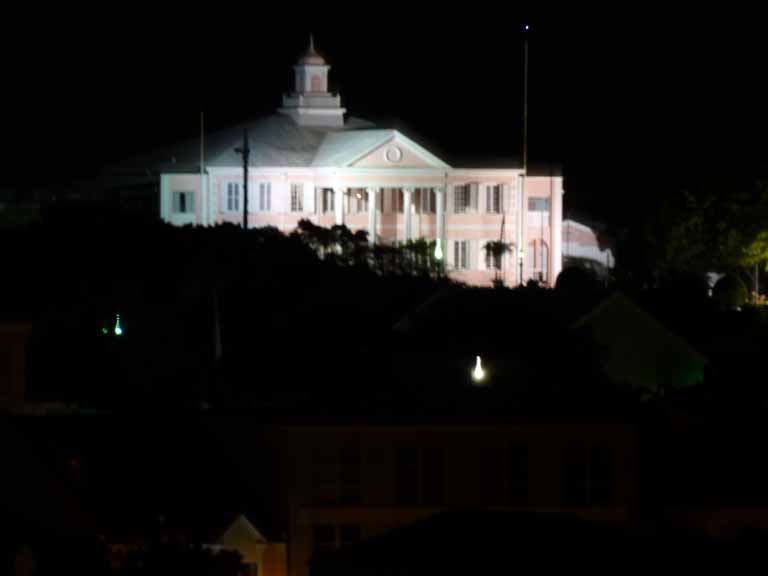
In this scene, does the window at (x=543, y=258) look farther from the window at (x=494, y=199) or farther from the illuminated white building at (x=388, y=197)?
the window at (x=494, y=199)

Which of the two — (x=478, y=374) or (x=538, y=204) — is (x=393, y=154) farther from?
(x=478, y=374)

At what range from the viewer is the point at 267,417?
2830 centimetres

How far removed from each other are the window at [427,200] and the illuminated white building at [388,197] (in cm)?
3

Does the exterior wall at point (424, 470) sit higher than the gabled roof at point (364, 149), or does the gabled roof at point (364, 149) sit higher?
the gabled roof at point (364, 149)

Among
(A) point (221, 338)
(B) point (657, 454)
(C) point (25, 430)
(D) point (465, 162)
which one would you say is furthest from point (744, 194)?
(C) point (25, 430)

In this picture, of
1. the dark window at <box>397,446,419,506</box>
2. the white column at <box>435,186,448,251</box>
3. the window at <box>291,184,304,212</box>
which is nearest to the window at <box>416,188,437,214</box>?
the white column at <box>435,186,448,251</box>

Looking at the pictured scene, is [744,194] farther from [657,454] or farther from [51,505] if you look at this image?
[51,505]

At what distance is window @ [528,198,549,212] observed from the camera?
76.2 meters

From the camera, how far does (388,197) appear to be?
2985 inches

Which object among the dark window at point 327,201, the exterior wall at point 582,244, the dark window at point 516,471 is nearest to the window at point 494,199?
the dark window at point 327,201

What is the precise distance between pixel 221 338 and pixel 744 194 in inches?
1431

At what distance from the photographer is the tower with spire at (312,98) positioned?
81.1m

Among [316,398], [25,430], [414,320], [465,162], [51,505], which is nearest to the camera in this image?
[51,505]

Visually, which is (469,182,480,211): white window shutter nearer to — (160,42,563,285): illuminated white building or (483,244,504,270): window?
(160,42,563,285): illuminated white building
